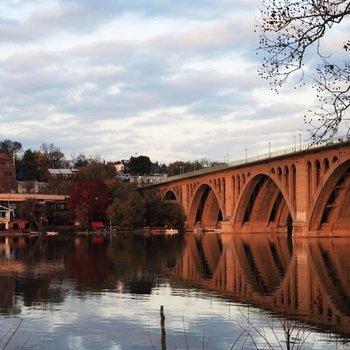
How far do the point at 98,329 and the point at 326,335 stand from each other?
26.2 feet

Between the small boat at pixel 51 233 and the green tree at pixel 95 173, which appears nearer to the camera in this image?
the small boat at pixel 51 233

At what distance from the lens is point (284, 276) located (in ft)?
137

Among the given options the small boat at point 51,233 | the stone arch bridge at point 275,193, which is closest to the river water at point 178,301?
the stone arch bridge at point 275,193

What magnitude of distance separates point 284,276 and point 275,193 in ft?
178

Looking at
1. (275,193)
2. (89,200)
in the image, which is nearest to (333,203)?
(275,193)

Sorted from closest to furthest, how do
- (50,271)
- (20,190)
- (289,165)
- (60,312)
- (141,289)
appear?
1. (60,312)
2. (141,289)
3. (50,271)
4. (289,165)
5. (20,190)

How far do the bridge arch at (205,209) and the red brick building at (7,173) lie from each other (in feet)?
179

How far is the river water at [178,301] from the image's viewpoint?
2205cm

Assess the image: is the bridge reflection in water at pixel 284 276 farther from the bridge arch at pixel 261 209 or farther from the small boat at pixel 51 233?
the small boat at pixel 51 233

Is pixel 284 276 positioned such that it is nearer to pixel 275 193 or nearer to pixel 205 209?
pixel 275 193

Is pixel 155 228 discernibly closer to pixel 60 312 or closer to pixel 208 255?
pixel 208 255

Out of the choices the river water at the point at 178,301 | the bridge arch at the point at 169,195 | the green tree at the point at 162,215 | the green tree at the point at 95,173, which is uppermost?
the green tree at the point at 95,173

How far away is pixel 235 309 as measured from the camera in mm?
28312

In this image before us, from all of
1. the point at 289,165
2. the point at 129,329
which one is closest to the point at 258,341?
the point at 129,329
